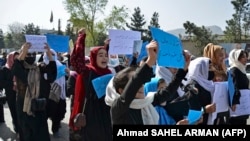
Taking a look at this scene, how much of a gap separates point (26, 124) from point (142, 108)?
111 inches

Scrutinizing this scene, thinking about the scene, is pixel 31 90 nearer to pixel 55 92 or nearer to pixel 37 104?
pixel 37 104

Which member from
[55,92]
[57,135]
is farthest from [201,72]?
[57,135]

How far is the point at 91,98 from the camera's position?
367cm

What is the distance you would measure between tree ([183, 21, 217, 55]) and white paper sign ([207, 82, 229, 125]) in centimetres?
3787

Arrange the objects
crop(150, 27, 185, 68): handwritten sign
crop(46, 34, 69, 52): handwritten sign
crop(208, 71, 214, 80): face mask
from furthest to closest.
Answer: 1. crop(46, 34, 69, 52): handwritten sign
2. crop(208, 71, 214, 80): face mask
3. crop(150, 27, 185, 68): handwritten sign

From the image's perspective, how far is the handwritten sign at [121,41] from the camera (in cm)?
462

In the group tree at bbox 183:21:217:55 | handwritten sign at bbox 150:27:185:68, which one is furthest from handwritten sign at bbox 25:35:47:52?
tree at bbox 183:21:217:55

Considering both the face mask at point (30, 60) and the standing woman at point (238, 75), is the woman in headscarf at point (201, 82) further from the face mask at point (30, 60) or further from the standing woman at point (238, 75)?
the face mask at point (30, 60)

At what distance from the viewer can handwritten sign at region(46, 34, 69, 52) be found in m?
5.75

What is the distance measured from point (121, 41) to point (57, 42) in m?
1.48

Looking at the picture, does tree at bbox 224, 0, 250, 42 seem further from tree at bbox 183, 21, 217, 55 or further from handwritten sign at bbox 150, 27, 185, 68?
handwritten sign at bbox 150, 27, 185, 68

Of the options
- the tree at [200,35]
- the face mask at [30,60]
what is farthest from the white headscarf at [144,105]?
the tree at [200,35]

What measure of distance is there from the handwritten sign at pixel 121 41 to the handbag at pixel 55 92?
2.34m

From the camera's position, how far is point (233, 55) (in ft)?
17.4
